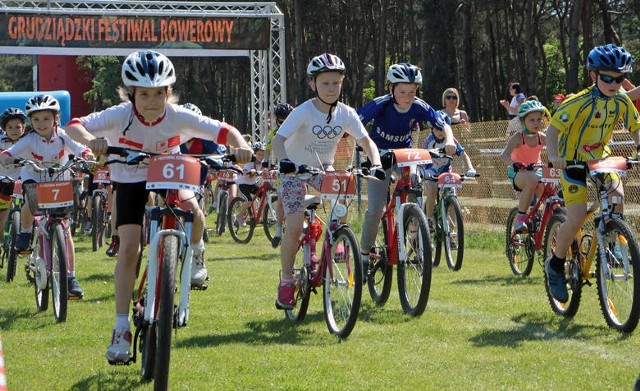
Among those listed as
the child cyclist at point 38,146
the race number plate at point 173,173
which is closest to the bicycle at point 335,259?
the race number plate at point 173,173

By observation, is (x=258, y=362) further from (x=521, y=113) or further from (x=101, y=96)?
(x=101, y=96)

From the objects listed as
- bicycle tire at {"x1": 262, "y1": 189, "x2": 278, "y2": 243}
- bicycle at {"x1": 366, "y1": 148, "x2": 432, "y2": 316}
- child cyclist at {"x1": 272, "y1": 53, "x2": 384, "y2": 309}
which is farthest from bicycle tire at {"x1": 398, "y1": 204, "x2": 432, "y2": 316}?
bicycle tire at {"x1": 262, "y1": 189, "x2": 278, "y2": 243}

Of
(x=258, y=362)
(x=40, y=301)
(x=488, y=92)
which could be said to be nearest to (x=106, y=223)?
(x=40, y=301)

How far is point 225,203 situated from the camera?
21.8 metres

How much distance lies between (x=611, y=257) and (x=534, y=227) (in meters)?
3.71

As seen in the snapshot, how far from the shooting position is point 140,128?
738 centimetres

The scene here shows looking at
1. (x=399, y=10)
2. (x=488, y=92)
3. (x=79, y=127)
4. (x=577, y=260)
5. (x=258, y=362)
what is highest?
(x=399, y=10)

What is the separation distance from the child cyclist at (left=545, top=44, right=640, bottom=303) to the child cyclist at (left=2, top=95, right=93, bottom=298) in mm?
4690

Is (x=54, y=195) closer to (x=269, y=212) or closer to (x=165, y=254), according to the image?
(x=165, y=254)

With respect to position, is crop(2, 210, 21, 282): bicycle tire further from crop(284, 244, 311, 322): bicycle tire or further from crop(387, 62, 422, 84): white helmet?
crop(387, 62, 422, 84): white helmet

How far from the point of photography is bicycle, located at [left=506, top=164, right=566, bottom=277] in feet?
36.8

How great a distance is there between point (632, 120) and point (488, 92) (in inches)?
2070

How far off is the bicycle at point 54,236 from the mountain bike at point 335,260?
2.05 m

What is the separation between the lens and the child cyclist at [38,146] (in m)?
11.4
